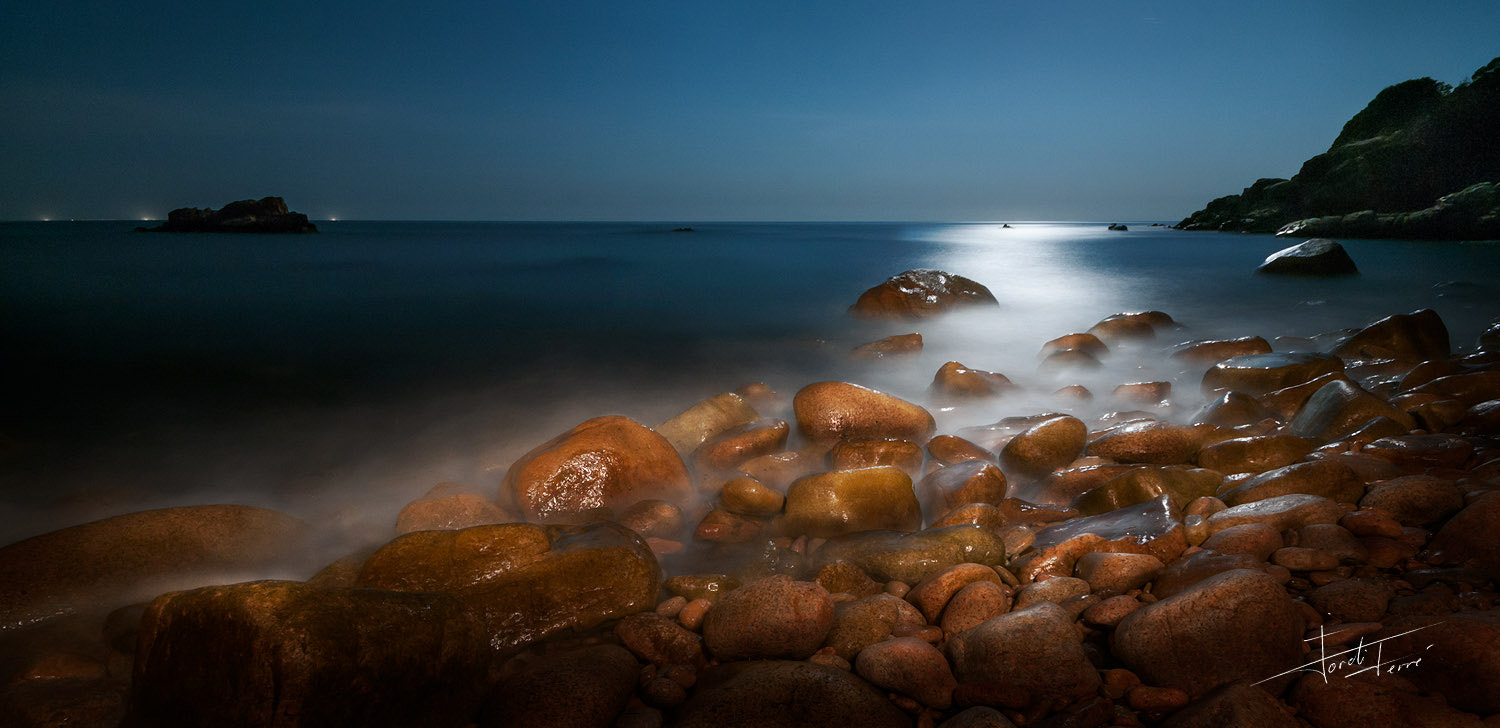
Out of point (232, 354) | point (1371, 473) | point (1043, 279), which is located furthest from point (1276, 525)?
point (1043, 279)

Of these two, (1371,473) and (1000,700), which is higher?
(1371,473)

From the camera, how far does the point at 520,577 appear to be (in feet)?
11.6

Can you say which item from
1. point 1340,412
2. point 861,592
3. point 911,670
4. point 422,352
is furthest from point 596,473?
point 422,352

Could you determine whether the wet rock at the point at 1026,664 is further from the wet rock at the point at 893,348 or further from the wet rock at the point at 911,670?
the wet rock at the point at 893,348

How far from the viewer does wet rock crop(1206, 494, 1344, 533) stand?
11.7 ft

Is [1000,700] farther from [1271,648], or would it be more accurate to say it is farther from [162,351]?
[162,351]

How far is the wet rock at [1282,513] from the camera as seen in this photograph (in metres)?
3.58

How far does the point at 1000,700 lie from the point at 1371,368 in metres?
8.49

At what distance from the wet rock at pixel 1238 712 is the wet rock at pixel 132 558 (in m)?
5.03

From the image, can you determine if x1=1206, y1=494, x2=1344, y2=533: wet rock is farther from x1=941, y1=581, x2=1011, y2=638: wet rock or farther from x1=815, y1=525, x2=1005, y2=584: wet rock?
x1=941, y1=581, x2=1011, y2=638: wet rock

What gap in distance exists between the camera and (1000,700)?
2580 mm

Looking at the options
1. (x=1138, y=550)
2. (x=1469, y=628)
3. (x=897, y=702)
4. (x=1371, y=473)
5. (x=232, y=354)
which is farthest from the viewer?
(x=232, y=354)

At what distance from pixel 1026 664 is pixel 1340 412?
184 inches

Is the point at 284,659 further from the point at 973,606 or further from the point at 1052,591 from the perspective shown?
the point at 1052,591
